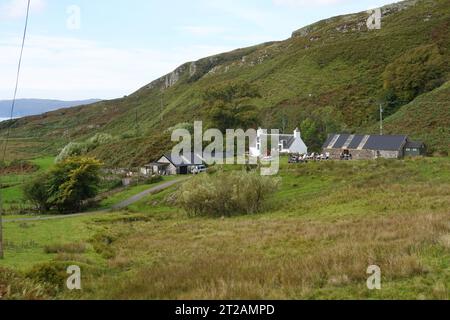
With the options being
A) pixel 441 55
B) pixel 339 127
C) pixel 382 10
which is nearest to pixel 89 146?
pixel 339 127

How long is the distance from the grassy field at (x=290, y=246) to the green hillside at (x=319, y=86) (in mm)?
32221

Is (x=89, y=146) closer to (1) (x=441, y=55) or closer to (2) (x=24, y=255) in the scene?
(1) (x=441, y=55)

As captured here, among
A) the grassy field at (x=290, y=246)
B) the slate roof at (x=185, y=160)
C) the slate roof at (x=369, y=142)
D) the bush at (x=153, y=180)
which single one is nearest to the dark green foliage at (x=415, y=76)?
the slate roof at (x=369, y=142)

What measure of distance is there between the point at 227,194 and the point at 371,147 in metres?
32.1

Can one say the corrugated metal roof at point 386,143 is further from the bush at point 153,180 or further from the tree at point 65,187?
the tree at point 65,187

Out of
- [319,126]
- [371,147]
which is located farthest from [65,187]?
[319,126]

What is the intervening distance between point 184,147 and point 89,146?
129 feet

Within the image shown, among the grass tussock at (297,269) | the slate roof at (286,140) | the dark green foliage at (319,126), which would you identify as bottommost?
the grass tussock at (297,269)

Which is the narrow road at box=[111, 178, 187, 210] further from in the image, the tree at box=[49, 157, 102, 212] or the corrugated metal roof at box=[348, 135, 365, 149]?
the corrugated metal roof at box=[348, 135, 365, 149]

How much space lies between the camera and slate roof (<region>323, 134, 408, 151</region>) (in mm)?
65688

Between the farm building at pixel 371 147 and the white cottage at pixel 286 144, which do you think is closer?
the farm building at pixel 371 147

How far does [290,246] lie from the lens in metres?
21.0

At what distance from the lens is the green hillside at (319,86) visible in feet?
336

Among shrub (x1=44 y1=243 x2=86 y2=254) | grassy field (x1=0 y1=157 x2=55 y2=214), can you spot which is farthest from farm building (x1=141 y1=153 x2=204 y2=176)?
shrub (x1=44 y1=243 x2=86 y2=254)
